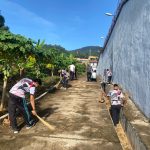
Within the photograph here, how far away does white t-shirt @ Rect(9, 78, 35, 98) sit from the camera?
9.09 m

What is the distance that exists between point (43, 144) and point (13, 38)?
3.69 m

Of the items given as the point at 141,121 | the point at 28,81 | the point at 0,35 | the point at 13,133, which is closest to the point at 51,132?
the point at 13,133

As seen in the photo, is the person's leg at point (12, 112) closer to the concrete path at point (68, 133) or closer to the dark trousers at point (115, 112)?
the concrete path at point (68, 133)

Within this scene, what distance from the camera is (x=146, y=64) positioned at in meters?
9.45

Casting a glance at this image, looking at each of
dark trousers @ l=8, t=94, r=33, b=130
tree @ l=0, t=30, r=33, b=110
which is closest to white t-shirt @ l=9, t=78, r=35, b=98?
dark trousers @ l=8, t=94, r=33, b=130

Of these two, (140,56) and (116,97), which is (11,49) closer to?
(116,97)

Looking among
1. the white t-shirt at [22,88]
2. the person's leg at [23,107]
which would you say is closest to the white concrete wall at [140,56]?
the white t-shirt at [22,88]

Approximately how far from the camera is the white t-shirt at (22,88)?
9.09m

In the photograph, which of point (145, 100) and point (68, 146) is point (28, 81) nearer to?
point (68, 146)

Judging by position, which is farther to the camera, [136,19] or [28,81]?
[136,19]

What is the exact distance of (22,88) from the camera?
9195 millimetres

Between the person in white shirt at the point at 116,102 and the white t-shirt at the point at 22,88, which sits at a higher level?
the white t-shirt at the point at 22,88

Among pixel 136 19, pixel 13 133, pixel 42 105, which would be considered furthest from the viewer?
pixel 42 105

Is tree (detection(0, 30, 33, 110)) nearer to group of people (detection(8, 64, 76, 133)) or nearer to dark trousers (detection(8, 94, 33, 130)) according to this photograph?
group of people (detection(8, 64, 76, 133))
